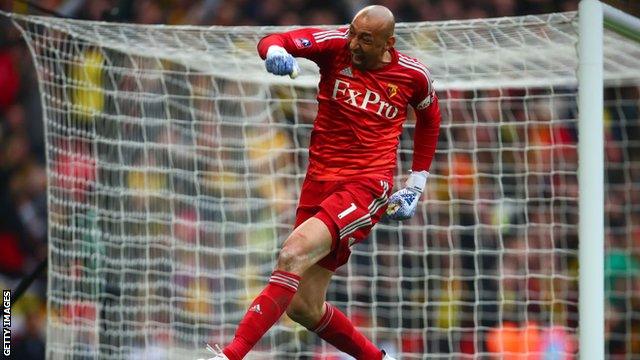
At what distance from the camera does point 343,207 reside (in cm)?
489

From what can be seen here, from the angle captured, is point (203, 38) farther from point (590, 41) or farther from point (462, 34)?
point (590, 41)

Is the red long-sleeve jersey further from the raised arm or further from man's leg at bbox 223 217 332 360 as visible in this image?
man's leg at bbox 223 217 332 360

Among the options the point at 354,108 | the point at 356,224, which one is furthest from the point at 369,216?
the point at 354,108

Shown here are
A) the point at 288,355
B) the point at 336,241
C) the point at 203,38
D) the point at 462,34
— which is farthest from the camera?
the point at 288,355

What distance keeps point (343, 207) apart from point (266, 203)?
10.8 feet

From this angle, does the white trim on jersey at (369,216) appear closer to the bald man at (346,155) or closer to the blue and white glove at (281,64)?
the bald man at (346,155)

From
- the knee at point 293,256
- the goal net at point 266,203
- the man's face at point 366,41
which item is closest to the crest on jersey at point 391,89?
the man's face at point 366,41

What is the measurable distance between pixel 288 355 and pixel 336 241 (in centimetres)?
342

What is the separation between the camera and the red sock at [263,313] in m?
4.55

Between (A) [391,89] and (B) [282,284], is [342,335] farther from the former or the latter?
(A) [391,89]

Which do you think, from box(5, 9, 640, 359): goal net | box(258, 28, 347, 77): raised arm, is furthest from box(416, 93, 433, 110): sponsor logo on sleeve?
box(5, 9, 640, 359): goal net

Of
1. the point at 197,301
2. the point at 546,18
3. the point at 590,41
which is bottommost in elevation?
the point at 197,301

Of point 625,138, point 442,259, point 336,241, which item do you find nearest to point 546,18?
point 336,241

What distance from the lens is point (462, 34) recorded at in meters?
6.54
